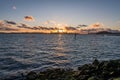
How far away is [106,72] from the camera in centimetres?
1509

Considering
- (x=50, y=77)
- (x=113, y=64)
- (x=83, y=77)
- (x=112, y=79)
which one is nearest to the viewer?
(x=112, y=79)

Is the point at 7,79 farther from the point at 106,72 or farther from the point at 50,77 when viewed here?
the point at 106,72

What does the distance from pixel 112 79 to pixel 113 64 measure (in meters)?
4.76

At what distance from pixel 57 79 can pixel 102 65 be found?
16.6ft

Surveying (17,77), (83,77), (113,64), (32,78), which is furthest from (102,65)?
(17,77)

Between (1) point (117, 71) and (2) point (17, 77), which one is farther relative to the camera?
(2) point (17, 77)

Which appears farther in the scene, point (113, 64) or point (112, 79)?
point (113, 64)

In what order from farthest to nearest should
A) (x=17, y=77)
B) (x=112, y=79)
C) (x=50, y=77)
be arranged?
(x=17, y=77), (x=50, y=77), (x=112, y=79)

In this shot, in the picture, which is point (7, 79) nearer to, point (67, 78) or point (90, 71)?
point (67, 78)

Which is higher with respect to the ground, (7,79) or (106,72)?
(106,72)

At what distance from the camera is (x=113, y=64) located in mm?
17828

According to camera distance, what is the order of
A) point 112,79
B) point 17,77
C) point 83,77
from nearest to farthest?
point 112,79 < point 83,77 < point 17,77

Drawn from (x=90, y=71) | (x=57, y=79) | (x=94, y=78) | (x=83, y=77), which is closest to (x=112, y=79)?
(x=94, y=78)

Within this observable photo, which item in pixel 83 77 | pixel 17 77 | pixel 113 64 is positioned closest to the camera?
pixel 83 77
